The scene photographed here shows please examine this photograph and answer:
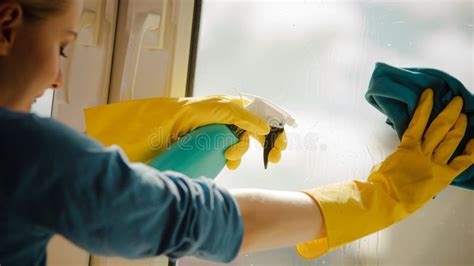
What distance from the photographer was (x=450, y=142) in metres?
0.67

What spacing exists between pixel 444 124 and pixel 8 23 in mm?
580

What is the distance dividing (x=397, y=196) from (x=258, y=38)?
466 mm

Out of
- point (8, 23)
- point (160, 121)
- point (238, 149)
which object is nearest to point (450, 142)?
point (238, 149)

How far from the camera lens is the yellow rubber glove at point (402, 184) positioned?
63 cm

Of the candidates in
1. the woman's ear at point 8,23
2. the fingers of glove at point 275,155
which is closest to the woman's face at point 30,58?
the woman's ear at point 8,23

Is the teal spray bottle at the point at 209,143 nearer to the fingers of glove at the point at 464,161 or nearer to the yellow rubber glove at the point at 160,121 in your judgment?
the yellow rubber glove at the point at 160,121

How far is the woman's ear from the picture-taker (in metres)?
0.53

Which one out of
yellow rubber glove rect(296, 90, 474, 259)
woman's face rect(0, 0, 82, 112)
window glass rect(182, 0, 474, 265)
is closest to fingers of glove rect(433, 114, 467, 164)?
yellow rubber glove rect(296, 90, 474, 259)

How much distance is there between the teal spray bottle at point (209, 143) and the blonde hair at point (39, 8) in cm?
34

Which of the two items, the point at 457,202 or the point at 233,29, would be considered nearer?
the point at 457,202

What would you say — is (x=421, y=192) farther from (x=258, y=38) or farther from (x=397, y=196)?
(x=258, y=38)

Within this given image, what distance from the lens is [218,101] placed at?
0.85 meters

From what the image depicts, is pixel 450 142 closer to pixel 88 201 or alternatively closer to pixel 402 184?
pixel 402 184

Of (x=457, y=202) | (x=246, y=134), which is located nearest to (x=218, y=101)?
(x=246, y=134)
